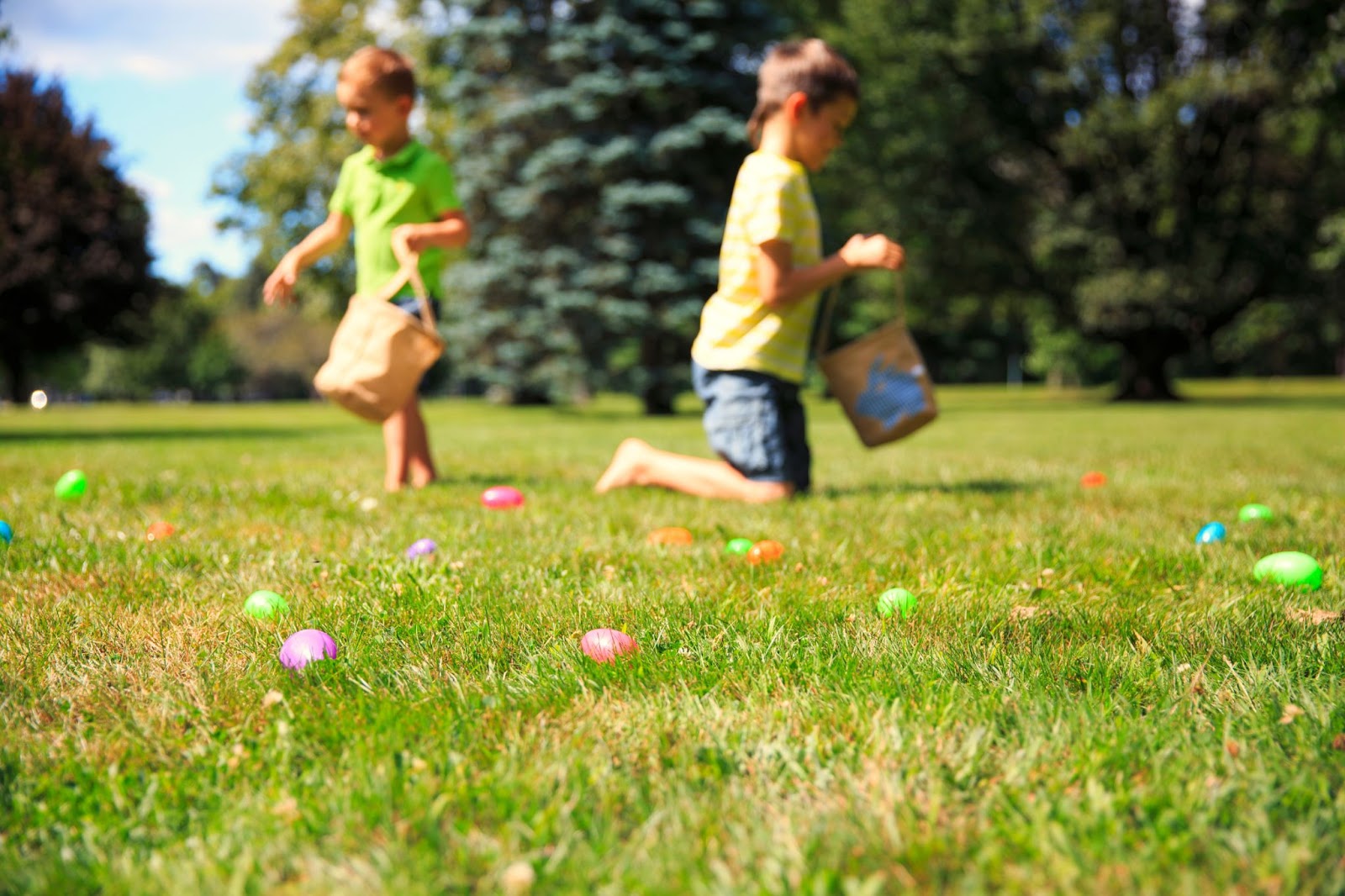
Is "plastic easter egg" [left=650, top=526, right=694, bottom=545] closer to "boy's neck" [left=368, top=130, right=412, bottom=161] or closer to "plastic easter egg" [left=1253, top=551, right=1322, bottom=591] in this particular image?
"plastic easter egg" [left=1253, top=551, right=1322, bottom=591]

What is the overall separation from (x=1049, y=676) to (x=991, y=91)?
22.6 m

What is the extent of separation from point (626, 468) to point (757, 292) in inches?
39.7

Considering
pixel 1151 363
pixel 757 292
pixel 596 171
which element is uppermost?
pixel 596 171

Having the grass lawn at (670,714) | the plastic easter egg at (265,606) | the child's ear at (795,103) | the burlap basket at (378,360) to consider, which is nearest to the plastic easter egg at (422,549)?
the grass lawn at (670,714)

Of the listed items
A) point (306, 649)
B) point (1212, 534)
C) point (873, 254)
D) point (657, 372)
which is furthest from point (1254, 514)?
point (657, 372)

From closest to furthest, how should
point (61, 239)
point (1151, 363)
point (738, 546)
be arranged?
point (738, 546), point (61, 239), point (1151, 363)

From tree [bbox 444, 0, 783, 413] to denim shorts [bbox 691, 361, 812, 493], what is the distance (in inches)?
479

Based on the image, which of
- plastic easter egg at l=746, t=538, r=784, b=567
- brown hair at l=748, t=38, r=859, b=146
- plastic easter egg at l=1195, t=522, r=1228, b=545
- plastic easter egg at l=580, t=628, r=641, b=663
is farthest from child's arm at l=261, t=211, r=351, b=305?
plastic easter egg at l=1195, t=522, r=1228, b=545

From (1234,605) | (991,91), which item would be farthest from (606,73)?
(1234,605)

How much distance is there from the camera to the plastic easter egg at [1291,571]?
104 inches

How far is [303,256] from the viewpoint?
14.9ft

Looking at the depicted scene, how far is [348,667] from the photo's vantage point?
1.94 metres

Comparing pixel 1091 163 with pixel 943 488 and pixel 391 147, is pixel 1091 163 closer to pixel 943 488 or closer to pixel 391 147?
pixel 943 488

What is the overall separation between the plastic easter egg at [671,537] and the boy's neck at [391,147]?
2.48m
